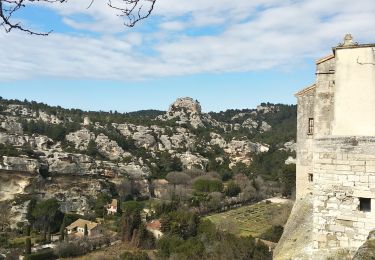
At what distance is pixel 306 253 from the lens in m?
7.46

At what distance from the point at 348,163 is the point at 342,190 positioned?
0.42 m

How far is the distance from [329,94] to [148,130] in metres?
86.5

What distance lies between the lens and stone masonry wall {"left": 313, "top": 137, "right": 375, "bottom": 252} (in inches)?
251

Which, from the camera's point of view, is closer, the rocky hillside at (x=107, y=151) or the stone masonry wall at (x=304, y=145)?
the stone masonry wall at (x=304, y=145)

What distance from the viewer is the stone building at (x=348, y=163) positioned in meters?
6.40

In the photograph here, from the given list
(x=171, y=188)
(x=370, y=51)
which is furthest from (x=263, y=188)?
(x=370, y=51)

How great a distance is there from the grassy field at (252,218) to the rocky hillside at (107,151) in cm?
1897

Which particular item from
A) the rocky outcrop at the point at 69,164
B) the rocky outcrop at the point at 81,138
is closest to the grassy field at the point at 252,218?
the rocky outcrop at the point at 69,164

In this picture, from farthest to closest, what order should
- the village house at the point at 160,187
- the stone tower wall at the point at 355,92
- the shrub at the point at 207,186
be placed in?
1. the village house at the point at 160,187
2. the shrub at the point at 207,186
3. the stone tower wall at the point at 355,92

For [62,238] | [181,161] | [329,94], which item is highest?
[329,94]

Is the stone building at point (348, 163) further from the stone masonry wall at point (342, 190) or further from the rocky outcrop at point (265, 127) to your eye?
the rocky outcrop at point (265, 127)

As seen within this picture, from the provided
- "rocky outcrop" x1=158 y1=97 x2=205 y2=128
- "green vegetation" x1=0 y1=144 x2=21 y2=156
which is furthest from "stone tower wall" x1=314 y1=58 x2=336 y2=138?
"rocky outcrop" x1=158 y1=97 x2=205 y2=128

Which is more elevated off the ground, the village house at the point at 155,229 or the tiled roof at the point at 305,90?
the tiled roof at the point at 305,90

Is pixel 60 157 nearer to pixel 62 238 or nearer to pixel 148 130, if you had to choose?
pixel 62 238
